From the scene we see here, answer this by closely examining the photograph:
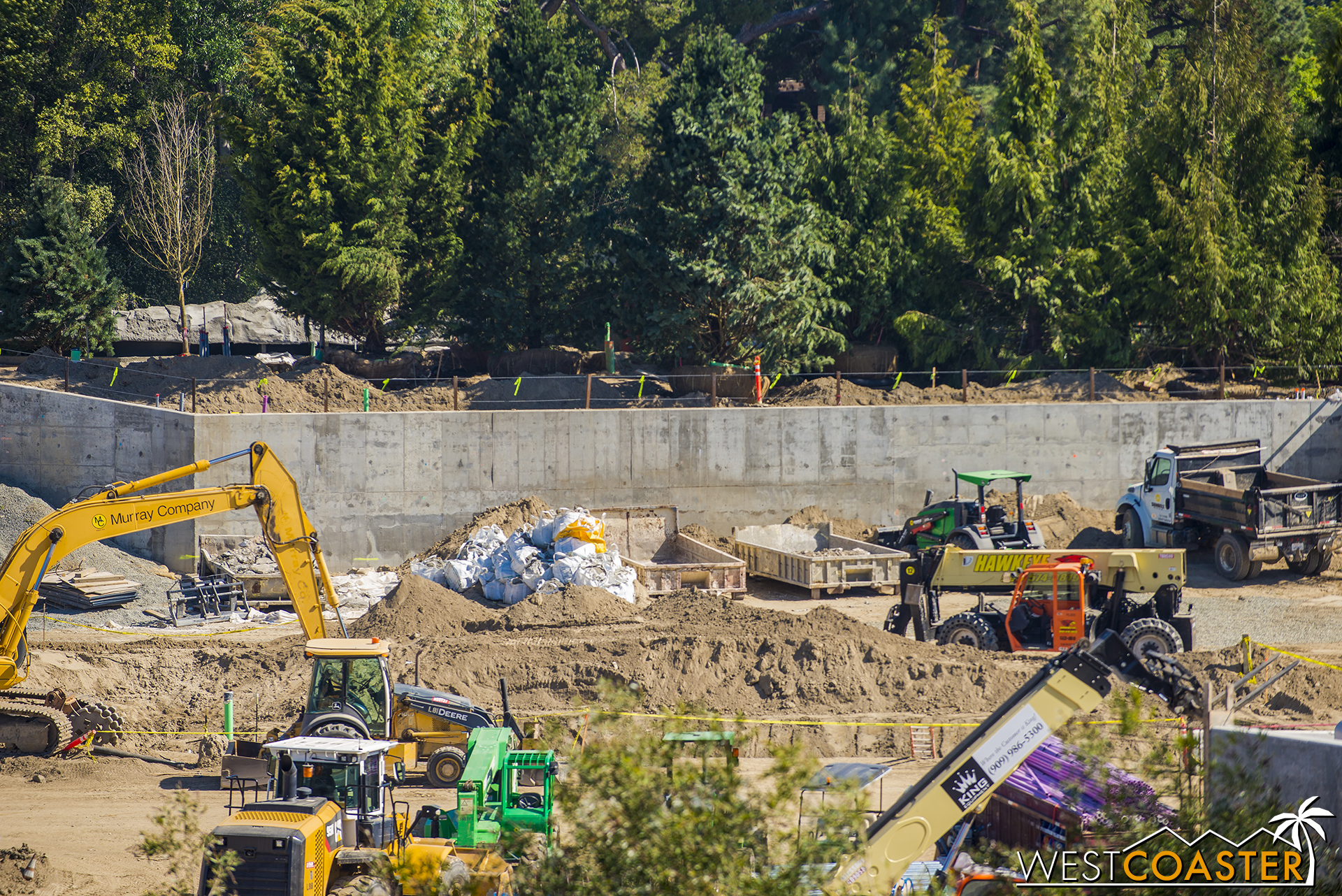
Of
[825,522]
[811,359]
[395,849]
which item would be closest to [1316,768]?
[395,849]

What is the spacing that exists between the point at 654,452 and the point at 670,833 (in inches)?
841

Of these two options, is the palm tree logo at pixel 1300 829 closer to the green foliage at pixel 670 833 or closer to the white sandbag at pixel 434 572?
the green foliage at pixel 670 833

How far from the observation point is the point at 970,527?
22219 mm

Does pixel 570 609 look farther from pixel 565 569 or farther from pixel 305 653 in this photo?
pixel 305 653

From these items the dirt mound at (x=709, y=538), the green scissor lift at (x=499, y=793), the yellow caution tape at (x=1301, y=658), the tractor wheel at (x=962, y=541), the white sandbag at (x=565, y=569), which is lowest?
the green scissor lift at (x=499, y=793)

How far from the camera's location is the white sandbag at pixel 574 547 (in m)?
22.2

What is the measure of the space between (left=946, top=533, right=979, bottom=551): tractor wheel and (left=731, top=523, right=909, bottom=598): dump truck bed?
1039 millimetres

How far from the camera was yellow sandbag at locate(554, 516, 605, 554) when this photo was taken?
74.4 ft

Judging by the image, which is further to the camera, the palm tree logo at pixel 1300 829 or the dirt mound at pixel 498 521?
the dirt mound at pixel 498 521

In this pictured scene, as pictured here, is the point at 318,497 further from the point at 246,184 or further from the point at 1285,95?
the point at 1285,95

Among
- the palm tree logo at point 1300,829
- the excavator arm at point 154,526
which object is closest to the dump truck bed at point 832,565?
the excavator arm at point 154,526

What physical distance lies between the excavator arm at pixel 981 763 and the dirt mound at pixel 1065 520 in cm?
1731

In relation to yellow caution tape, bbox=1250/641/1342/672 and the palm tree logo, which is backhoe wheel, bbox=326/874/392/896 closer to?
the palm tree logo

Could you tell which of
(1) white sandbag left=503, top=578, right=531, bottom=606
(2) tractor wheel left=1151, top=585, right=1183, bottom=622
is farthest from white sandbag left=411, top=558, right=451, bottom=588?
(2) tractor wheel left=1151, top=585, right=1183, bottom=622
